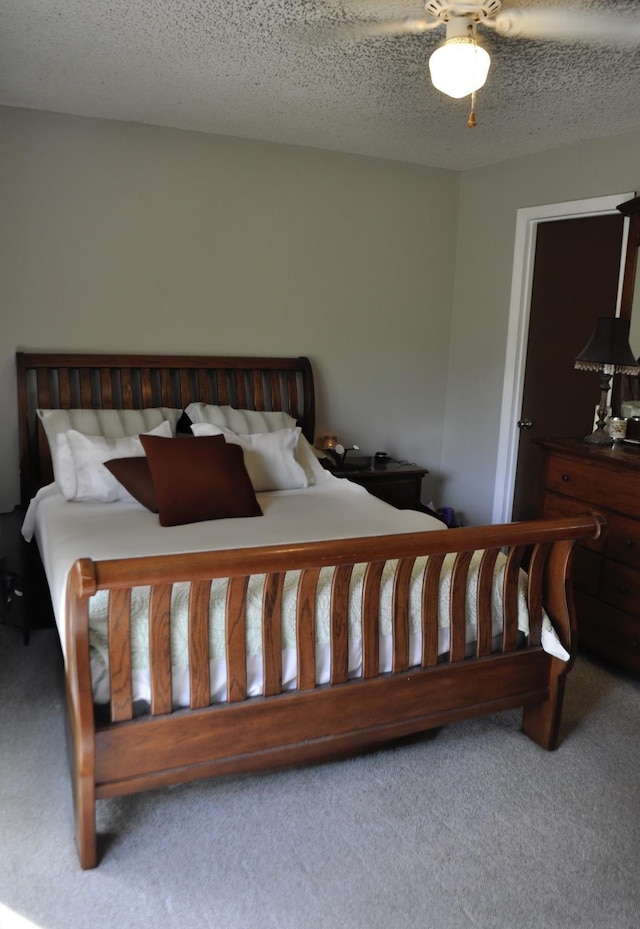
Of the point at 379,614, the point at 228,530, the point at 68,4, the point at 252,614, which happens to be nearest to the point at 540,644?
the point at 379,614

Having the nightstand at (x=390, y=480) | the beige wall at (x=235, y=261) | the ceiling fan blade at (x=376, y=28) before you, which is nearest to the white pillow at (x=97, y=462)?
the beige wall at (x=235, y=261)

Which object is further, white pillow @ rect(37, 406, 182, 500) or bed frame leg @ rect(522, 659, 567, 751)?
white pillow @ rect(37, 406, 182, 500)

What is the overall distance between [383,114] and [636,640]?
8.69ft

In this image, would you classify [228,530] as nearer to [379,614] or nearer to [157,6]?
[379,614]

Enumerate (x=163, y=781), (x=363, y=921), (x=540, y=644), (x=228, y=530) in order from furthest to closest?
(x=228, y=530)
(x=540, y=644)
(x=163, y=781)
(x=363, y=921)

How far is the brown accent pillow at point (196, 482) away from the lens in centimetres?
296

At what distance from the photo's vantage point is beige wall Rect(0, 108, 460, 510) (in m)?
3.63

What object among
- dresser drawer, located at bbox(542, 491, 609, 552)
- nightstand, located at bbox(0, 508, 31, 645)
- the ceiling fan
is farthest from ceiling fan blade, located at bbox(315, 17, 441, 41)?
nightstand, located at bbox(0, 508, 31, 645)

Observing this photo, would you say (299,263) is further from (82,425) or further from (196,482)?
(196,482)

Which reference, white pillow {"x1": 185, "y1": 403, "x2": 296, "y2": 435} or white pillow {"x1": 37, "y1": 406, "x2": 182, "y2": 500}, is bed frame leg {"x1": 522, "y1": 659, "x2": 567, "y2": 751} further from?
white pillow {"x1": 37, "y1": 406, "x2": 182, "y2": 500}

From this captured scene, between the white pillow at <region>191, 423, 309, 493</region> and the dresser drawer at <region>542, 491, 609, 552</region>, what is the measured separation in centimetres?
117

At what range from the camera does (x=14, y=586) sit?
3.35 metres

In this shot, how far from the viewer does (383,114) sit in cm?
347

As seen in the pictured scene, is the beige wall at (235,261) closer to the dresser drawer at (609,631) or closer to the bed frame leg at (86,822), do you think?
A: the dresser drawer at (609,631)
